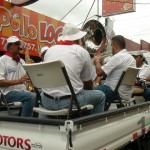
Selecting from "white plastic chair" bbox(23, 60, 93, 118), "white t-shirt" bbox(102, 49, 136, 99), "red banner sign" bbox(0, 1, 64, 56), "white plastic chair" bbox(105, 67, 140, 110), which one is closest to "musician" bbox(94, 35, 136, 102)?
"white t-shirt" bbox(102, 49, 136, 99)

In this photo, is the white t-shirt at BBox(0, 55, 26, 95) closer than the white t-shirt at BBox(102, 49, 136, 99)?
No

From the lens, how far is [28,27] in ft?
25.8

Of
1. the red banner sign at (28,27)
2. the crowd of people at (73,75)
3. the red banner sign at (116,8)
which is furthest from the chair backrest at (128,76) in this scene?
the red banner sign at (116,8)

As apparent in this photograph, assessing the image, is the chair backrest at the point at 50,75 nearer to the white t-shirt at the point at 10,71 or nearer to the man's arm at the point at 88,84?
the man's arm at the point at 88,84

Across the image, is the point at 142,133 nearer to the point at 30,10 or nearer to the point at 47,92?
the point at 47,92

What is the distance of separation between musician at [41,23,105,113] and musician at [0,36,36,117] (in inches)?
39.0

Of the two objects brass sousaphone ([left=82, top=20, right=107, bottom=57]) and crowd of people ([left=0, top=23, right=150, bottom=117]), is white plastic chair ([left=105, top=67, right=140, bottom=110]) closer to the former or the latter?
crowd of people ([left=0, top=23, right=150, bottom=117])

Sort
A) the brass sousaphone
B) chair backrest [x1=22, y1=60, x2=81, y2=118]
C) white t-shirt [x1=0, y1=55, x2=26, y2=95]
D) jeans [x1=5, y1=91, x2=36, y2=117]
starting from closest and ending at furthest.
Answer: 1. chair backrest [x1=22, y1=60, x2=81, y2=118]
2. jeans [x1=5, y1=91, x2=36, y2=117]
3. white t-shirt [x1=0, y1=55, x2=26, y2=95]
4. the brass sousaphone

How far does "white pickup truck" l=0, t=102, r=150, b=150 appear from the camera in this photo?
6.81ft

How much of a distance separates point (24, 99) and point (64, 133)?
6.60ft

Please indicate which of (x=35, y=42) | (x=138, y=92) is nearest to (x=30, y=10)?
(x=35, y=42)

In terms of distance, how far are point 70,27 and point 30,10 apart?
5.02 m

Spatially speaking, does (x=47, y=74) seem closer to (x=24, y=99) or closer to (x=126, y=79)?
(x=126, y=79)

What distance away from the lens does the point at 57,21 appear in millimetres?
9047
